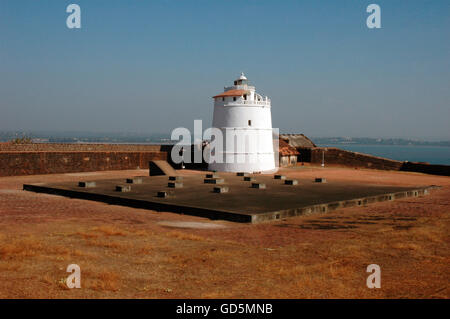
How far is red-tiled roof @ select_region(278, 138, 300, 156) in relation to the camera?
160 ft

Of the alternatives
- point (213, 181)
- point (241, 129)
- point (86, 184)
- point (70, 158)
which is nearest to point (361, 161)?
point (241, 129)

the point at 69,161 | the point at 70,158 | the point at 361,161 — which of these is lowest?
the point at 361,161

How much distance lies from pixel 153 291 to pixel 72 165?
1249 inches

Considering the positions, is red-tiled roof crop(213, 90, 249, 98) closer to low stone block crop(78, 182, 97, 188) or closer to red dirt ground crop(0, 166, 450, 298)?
low stone block crop(78, 182, 97, 188)

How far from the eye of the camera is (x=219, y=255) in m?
10.7

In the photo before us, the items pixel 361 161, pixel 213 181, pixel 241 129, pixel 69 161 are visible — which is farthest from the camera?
pixel 361 161

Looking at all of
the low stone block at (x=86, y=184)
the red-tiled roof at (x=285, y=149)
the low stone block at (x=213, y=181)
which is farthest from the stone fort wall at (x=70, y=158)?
the low stone block at (x=213, y=181)

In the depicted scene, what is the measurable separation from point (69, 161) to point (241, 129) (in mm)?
14484

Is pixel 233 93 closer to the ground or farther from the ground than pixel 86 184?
farther from the ground

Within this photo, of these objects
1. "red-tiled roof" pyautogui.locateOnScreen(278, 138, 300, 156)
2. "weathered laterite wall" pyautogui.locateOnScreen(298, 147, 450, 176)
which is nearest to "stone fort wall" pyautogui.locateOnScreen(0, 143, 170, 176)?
"red-tiled roof" pyautogui.locateOnScreen(278, 138, 300, 156)

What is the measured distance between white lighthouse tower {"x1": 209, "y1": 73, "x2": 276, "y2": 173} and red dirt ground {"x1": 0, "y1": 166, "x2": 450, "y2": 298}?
23484 millimetres

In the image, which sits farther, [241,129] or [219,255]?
[241,129]

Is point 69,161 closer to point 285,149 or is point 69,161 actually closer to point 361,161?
point 285,149

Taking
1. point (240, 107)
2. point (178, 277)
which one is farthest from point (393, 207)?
point (240, 107)
